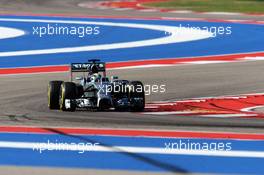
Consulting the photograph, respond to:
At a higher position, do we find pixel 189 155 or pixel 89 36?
pixel 89 36

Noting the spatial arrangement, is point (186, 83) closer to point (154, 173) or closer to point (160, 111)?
point (160, 111)

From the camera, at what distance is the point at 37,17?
42250mm

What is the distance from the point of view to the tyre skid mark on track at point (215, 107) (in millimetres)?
16609

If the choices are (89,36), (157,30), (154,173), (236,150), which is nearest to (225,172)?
(154,173)

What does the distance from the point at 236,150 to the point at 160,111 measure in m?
4.85

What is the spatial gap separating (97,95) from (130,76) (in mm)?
6859

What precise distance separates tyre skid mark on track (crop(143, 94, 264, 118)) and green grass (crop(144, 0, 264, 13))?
2796cm

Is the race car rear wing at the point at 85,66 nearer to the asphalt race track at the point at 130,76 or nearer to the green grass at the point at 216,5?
the asphalt race track at the point at 130,76

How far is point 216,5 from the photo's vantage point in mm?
51094
